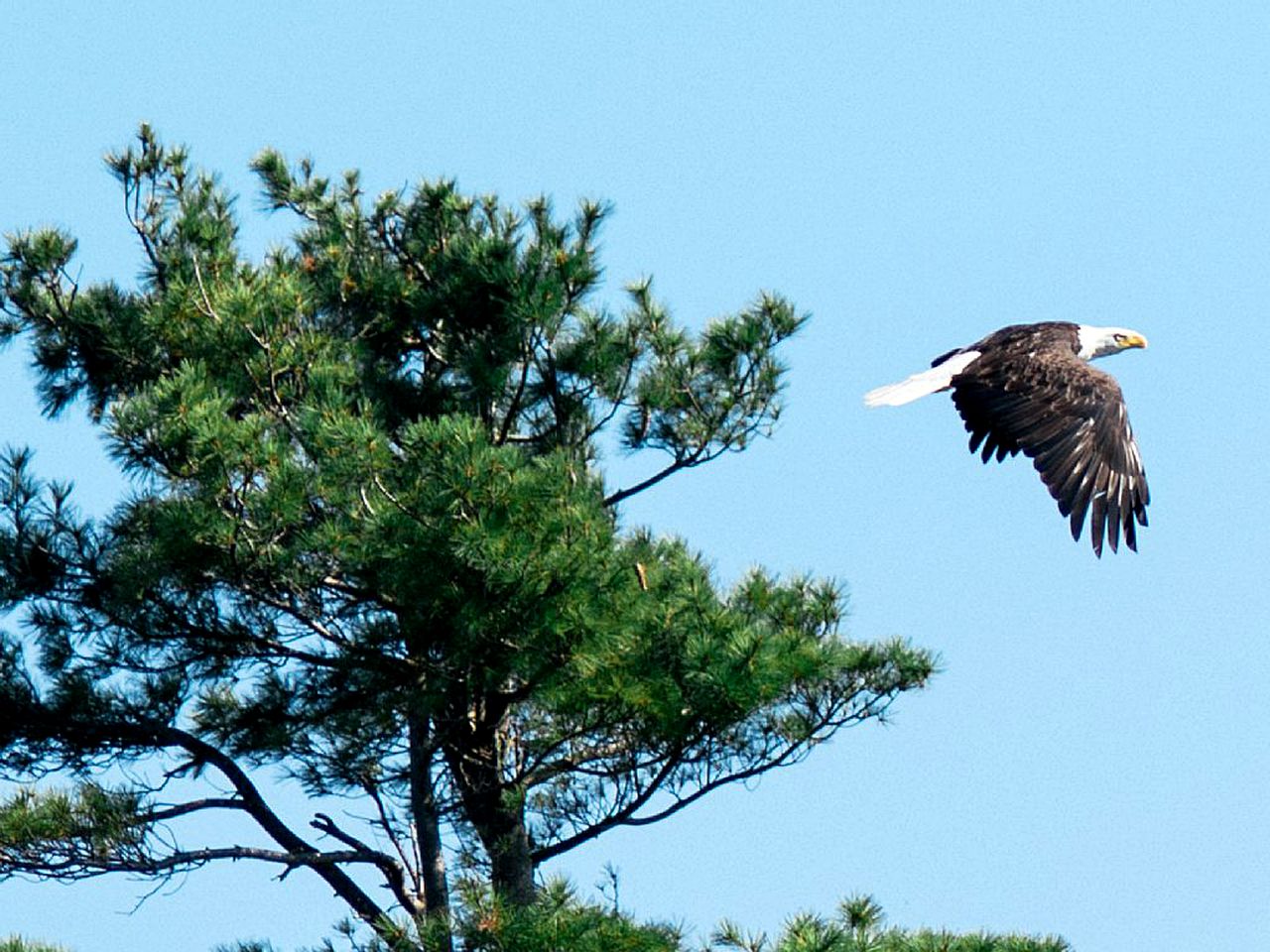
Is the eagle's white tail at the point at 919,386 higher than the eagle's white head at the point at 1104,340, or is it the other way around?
the eagle's white head at the point at 1104,340

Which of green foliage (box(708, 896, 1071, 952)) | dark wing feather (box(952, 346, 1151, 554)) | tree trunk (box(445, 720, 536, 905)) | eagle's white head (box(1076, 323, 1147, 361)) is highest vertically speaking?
eagle's white head (box(1076, 323, 1147, 361))

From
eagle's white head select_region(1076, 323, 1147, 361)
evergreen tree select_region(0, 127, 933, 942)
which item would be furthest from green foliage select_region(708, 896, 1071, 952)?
eagle's white head select_region(1076, 323, 1147, 361)

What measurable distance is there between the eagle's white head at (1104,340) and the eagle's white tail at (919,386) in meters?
1.13

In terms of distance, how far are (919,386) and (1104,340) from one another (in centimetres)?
183

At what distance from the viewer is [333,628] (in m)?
8.77

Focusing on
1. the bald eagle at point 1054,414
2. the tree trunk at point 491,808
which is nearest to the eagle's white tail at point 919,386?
the bald eagle at point 1054,414

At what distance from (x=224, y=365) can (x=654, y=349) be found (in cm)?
209

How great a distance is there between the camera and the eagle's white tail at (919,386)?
9.59 meters

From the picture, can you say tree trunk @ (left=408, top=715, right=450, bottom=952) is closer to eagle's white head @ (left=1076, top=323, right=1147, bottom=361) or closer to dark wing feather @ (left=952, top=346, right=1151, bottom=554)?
dark wing feather @ (left=952, top=346, right=1151, bottom=554)

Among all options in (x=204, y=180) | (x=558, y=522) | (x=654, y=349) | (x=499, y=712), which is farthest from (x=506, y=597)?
(x=204, y=180)

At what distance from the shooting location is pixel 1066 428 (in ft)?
30.2

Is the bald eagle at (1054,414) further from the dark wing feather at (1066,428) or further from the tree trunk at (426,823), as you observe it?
the tree trunk at (426,823)

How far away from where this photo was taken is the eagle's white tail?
9.59 m

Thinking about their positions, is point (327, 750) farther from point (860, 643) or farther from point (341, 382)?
point (860, 643)
